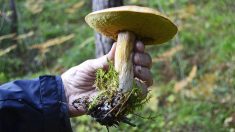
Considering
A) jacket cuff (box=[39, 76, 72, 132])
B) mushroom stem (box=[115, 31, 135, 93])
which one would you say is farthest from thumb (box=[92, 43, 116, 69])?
jacket cuff (box=[39, 76, 72, 132])

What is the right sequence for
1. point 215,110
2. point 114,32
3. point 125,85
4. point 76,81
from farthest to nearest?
1. point 215,110
2. point 76,81
3. point 114,32
4. point 125,85

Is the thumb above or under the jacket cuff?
above

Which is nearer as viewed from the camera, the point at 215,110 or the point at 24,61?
the point at 215,110

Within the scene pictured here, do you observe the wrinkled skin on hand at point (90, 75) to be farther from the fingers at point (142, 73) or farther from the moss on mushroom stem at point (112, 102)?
the moss on mushroom stem at point (112, 102)

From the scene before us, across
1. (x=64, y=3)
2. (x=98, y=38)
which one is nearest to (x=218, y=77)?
(x=98, y=38)

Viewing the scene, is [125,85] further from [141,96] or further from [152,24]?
[152,24]

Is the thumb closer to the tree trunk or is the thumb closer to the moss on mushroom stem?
the moss on mushroom stem
